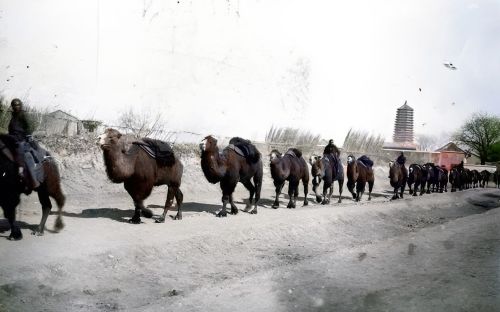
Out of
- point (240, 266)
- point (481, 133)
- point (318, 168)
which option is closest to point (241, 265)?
point (240, 266)

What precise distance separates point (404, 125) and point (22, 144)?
93311 millimetres

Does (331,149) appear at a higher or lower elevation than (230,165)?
higher

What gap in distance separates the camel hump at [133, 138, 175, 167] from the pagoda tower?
287 feet

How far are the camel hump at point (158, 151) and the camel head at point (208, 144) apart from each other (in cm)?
96

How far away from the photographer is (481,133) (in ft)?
232

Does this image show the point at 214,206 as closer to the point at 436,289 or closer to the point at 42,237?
the point at 42,237

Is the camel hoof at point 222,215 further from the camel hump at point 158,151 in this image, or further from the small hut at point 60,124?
the small hut at point 60,124

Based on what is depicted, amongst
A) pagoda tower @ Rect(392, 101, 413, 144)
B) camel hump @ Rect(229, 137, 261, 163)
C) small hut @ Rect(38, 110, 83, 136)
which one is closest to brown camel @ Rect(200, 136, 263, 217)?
camel hump @ Rect(229, 137, 261, 163)

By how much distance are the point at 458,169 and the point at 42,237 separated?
31404 millimetres

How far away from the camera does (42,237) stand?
777cm

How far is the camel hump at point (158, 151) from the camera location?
34.4 ft

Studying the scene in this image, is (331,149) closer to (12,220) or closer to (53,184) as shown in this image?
(53,184)

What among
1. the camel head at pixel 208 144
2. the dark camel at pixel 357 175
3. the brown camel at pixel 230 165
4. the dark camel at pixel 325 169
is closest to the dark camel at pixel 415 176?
the dark camel at pixel 357 175

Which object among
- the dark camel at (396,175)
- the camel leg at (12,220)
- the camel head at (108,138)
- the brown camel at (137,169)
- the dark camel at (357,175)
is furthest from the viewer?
the dark camel at (396,175)
